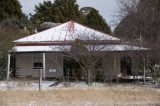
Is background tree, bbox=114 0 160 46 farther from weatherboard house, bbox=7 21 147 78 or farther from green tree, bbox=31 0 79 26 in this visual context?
green tree, bbox=31 0 79 26

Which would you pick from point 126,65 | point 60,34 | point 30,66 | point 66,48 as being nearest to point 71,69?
point 60,34

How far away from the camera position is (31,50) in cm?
3559

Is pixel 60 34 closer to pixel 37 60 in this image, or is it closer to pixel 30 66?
pixel 37 60

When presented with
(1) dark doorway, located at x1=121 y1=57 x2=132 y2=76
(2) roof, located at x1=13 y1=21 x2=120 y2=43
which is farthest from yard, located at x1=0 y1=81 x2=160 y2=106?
(1) dark doorway, located at x1=121 y1=57 x2=132 y2=76

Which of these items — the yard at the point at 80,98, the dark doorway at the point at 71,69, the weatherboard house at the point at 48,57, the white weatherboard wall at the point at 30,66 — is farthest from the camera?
the white weatherboard wall at the point at 30,66

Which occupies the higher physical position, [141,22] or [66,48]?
[141,22]

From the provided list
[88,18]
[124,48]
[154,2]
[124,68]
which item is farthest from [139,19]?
[88,18]

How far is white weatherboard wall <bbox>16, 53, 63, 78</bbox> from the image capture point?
37031mm

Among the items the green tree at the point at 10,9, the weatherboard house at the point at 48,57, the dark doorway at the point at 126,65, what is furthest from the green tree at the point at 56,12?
the weatherboard house at the point at 48,57

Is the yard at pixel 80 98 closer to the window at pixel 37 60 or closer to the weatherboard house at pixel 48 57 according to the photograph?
the weatherboard house at pixel 48 57

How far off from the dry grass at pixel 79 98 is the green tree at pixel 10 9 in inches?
1849

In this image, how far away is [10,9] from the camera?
6488 cm

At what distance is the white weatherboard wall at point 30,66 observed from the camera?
3703 cm

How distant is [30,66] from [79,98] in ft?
69.5
